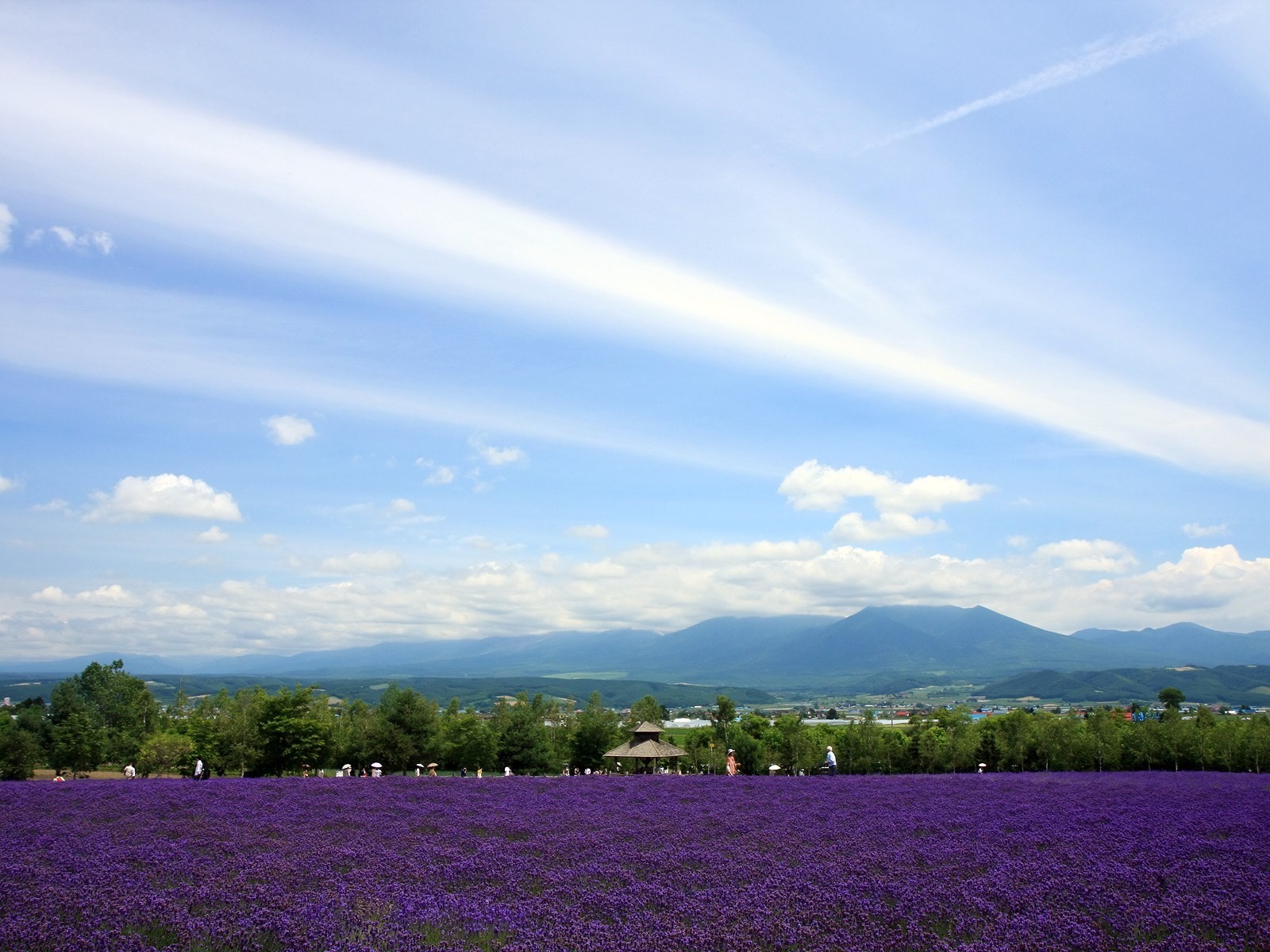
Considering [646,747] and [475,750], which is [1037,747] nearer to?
[646,747]

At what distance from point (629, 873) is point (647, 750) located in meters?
26.0

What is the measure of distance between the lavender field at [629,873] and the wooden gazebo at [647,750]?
1615 cm

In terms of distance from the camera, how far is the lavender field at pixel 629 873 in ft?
28.2

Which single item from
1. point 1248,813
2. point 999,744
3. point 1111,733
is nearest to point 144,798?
point 1248,813

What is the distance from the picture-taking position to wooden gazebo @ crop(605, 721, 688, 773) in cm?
3631

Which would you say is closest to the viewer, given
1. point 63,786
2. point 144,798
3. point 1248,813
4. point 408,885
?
point 408,885

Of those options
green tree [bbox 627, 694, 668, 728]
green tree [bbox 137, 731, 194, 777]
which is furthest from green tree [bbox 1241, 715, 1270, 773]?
green tree [bbox 137, 731, 194, 777]

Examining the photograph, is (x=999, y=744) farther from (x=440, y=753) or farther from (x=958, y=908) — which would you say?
(x=958, y=908)

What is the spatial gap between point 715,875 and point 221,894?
628 cm

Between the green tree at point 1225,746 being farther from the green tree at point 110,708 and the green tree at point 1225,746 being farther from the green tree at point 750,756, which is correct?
the green tree at point 110,708

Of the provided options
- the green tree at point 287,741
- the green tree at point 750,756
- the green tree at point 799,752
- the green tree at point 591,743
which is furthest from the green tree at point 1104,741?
the green tree at point 287,741

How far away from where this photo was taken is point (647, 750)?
3669cm

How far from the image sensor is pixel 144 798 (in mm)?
19688

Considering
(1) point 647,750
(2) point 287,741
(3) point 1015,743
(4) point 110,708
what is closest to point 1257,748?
(3) point 1015,743
